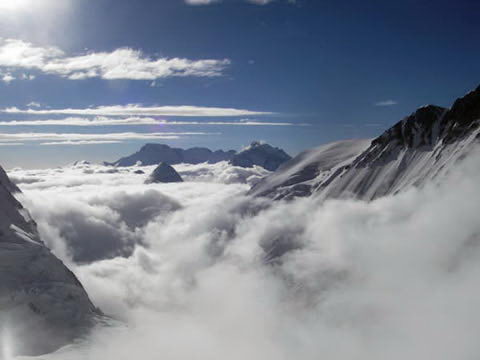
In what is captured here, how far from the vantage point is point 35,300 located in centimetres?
6825

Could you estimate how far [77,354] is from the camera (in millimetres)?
56719

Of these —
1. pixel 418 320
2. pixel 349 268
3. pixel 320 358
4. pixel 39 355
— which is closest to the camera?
pixel 39 355

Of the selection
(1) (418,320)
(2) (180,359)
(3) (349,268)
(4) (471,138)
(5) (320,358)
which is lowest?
(3) (349,268)

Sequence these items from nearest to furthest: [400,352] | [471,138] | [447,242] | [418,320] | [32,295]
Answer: [32,295] → [400,352] → [418,320] → [447,242] → [471,138]

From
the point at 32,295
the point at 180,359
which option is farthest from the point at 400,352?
the point at 32,295

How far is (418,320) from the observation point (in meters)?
102

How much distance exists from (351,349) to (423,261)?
61.7 meters

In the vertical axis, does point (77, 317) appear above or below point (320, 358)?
above

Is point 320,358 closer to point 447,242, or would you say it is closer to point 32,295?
point 32,295

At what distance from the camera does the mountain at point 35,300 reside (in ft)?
199

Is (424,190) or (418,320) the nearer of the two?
(418,320)

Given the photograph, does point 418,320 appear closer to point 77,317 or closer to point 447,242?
point 447,242

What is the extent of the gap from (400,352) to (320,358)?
19.1m

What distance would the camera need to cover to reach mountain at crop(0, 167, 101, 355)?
60750 millimetres
